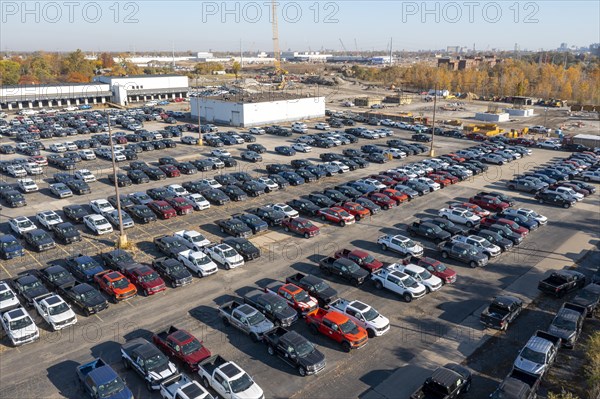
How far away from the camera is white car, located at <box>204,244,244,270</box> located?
99.8ft

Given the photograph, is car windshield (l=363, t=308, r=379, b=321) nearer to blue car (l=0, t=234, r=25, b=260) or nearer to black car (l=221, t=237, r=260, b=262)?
black car (l=221, t=237, r=260, b=262)

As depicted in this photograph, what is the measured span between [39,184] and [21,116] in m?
51.8

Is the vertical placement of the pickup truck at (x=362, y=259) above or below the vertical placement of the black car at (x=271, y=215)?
below

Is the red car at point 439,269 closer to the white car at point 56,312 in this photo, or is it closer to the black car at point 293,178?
the white car at point 56,312

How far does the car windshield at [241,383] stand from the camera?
Answer: 18.2 metres

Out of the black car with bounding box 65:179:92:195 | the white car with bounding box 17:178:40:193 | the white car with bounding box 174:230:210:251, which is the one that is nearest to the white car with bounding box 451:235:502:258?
the white car with bounding box 174:230:210:251

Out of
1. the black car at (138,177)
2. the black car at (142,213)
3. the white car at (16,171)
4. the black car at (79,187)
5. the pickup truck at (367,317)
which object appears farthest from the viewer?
the white car at (16,171)

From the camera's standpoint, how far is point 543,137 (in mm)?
79000

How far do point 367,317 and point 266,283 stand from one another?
7.51 m


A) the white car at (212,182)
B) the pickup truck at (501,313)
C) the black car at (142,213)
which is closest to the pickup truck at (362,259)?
the pickup truck at (501,313)

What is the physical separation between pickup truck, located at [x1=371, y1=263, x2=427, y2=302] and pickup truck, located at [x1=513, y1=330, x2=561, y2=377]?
681cm

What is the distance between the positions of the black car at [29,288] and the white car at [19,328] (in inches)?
104

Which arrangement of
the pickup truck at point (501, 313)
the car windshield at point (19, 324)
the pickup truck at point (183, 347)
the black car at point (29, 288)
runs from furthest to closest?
the black car at point (29, 288)
the pickup truck at point (501, 313)
the car windshield at point (19, 324)
the pickup truck at point (183, 347)

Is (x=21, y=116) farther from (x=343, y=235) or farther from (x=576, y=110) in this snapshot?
(x=576, y=110)
